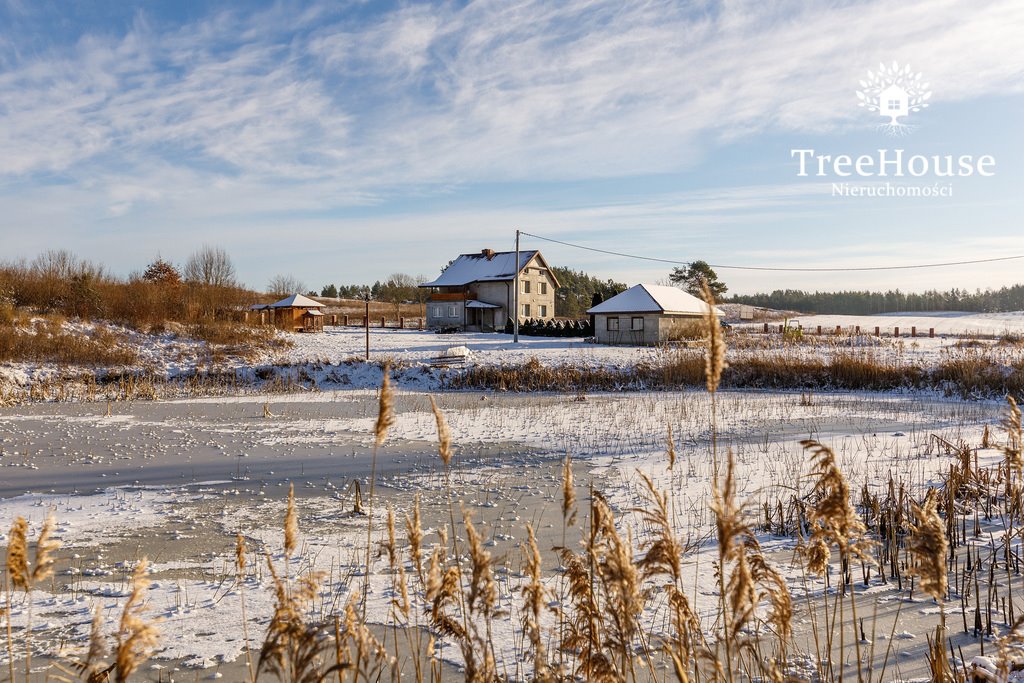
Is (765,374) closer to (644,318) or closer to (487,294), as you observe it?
(644,318)

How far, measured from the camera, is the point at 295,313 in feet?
152

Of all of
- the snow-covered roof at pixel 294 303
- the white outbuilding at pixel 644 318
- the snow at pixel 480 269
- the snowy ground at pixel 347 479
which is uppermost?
the snow at pixel 480 269

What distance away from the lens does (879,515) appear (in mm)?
7043

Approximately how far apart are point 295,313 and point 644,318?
22102 mm

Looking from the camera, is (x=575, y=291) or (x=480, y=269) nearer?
(x=480, y=269)

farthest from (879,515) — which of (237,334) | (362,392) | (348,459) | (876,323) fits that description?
(876,323)

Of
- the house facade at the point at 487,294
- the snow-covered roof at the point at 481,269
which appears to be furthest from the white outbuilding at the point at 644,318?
the snow-covered roof at the point at 481,269

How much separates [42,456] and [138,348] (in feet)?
63.6

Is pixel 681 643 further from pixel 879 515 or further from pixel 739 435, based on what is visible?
pixel 739 435

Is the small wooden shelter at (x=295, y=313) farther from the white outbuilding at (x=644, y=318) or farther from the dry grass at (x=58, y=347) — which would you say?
the white outbuilding at (x=644, y=318)

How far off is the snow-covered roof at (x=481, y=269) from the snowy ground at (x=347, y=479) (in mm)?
35499

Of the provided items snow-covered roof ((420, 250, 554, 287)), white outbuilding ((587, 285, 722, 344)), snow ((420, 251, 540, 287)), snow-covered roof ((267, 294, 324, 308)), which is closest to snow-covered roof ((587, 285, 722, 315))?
white outbuilding ((587, 285, 722, 344))

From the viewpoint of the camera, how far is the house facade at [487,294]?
5372 cm

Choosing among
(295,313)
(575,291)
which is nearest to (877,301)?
(575,291)
